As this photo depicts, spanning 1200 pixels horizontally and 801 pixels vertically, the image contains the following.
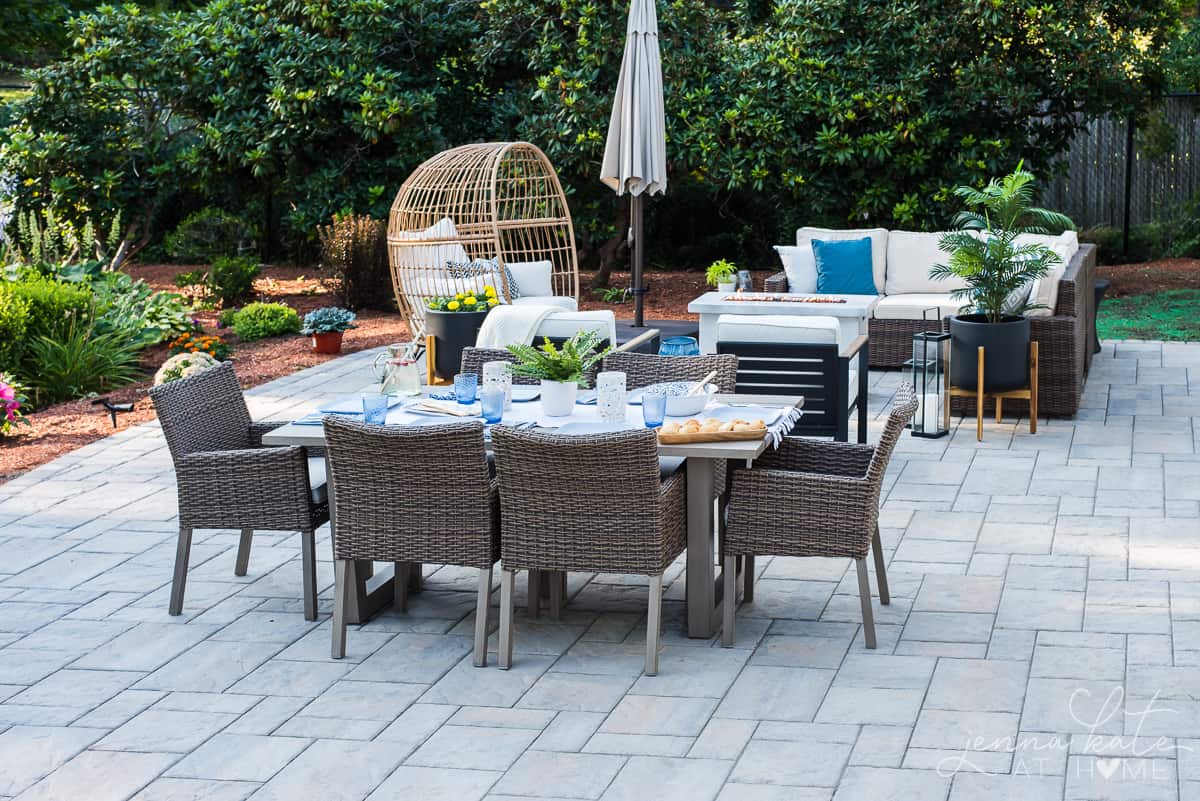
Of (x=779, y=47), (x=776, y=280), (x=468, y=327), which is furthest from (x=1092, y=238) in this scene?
(x=468, y=327)

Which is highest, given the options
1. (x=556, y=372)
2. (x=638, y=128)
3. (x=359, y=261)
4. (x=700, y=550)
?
(x=638, y=128)

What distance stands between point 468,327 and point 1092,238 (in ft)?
28.9

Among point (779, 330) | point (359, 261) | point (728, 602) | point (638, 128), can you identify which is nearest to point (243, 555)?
point (728, 602)

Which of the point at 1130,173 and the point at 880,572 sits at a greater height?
the point at 1130,173

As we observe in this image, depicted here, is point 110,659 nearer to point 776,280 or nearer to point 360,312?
point 776,280

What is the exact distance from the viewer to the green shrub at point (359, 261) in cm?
1216

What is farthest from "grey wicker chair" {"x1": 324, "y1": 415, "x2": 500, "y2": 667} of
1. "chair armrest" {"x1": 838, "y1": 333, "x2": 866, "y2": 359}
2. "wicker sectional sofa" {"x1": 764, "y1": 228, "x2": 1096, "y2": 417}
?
"wicker sectional sofa" {"x1": 764, "y1": 228, "x2": 1096, "y2": 417}

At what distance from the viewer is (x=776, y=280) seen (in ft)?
32.1

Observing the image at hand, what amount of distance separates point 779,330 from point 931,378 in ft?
5.31

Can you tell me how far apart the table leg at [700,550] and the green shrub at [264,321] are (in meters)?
7.17

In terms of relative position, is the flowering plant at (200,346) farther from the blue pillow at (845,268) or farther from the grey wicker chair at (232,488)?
the grey wicker chair at (232,488)

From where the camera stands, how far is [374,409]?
14.6 feet

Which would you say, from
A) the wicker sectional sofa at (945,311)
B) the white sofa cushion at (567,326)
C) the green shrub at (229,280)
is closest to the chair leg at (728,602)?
the white sofa cushion at (567,326)

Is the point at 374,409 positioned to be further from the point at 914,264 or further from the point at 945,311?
the point at 914,264
